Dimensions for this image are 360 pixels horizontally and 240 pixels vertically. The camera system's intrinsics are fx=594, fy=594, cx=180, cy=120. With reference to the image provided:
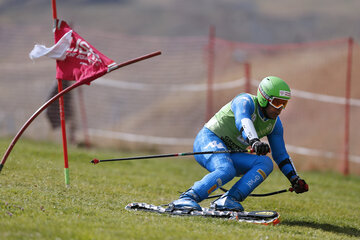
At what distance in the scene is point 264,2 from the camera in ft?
196

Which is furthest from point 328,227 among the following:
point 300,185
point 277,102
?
point 277,102

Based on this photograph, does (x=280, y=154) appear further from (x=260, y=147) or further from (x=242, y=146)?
(x=260, y=147)

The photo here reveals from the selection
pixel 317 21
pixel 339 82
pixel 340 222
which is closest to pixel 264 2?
pixel 317 21

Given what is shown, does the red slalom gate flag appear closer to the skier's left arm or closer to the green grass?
the green grass

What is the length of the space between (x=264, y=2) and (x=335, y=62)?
30.9 m

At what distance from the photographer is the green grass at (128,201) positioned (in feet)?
20.3

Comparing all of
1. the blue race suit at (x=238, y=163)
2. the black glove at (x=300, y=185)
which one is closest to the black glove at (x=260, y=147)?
the blue race suit at (x=238, y=163)

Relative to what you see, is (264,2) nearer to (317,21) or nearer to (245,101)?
(317,21)

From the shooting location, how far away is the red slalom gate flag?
8492 millimetres

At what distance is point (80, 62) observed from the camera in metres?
8.80

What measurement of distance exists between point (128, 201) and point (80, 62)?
7.11 feet

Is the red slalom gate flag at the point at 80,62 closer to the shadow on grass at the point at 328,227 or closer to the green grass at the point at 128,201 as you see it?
the green grass at the point at 128,201

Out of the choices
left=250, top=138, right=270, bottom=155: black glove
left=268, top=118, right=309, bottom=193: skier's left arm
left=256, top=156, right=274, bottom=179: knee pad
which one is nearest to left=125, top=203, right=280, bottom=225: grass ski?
left=256, top=156, right=274, bottom=179: knee pad

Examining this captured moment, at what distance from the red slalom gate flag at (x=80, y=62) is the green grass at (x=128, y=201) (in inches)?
68.2
